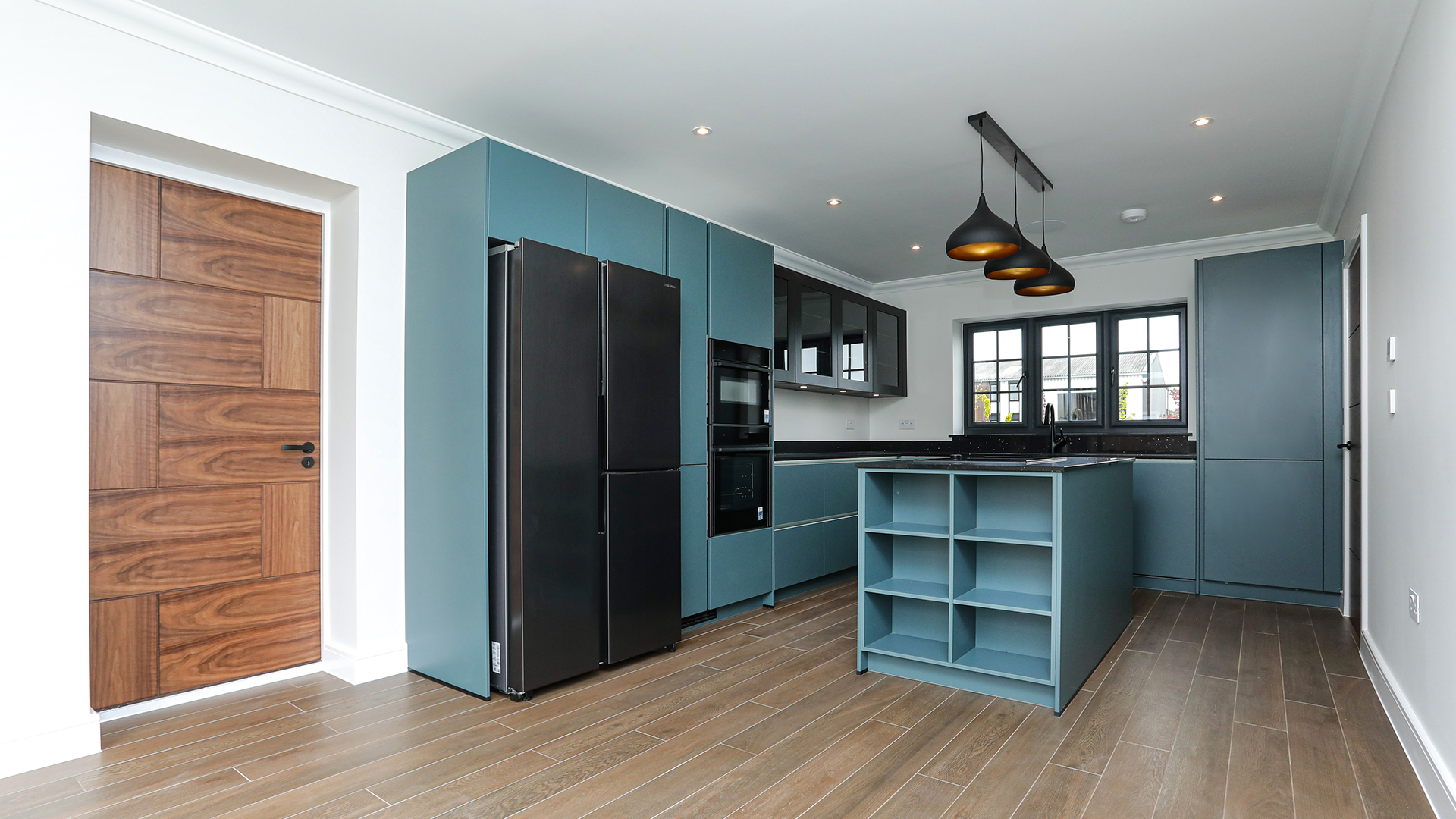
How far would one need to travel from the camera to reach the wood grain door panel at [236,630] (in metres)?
2.80

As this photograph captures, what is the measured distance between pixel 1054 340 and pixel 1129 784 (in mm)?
4523

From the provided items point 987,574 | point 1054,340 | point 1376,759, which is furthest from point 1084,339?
point 1376,759

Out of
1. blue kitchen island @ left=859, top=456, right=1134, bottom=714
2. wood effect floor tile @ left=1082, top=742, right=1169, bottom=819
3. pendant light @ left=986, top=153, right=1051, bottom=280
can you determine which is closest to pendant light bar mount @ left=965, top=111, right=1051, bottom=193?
pendant light @ left=986, top=153, right=1051, bottom=280

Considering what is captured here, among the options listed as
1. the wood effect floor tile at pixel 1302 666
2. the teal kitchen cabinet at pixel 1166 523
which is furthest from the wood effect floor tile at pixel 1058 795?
the teal kitchen cabinet at pixel 1166 523

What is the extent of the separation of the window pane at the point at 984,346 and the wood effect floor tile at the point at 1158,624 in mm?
2402

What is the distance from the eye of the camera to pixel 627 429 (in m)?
3.34

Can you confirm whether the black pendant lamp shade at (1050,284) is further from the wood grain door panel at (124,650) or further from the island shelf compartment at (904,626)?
the wood grain door panel at (124,650)

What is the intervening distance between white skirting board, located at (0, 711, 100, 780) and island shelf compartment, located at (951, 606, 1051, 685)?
2977mm

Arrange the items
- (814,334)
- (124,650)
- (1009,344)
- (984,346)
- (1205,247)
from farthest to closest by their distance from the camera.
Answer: (984,346) < (1009,344) < (814,334) < (1205,247) < (124,650)

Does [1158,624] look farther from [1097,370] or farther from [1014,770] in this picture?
[1097,370]

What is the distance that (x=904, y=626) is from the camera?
3369 millimetres

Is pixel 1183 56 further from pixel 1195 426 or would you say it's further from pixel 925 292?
pixel 925 292

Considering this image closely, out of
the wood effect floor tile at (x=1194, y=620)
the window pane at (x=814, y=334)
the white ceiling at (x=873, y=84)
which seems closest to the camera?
the white ceiling at (x=873, y=84)

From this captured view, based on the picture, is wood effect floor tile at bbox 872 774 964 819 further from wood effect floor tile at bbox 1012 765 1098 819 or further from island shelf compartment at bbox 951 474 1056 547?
island shelf compartment at bbox 951 474 1056 547
